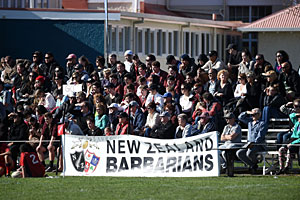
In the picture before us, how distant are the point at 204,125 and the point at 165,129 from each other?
949 mm

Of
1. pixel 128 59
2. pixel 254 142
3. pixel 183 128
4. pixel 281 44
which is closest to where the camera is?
pixel 254 142

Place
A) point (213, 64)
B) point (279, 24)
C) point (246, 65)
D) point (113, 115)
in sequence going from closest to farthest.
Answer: point (113, 115)
point (246, 65)
point (213, 64)
point (279, 24)

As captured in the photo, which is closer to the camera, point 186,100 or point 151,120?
point 151,120

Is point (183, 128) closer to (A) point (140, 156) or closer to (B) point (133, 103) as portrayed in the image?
(A) point (140, 156)

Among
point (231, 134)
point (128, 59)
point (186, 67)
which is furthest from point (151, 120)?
point (128, 59)

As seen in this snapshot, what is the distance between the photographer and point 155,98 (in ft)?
67.6

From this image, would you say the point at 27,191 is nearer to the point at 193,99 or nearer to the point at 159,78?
the point at 193,99

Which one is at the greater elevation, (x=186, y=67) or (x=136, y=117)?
(x=186, y=67)

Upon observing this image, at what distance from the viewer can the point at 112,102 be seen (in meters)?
21.3

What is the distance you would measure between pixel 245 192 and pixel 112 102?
7.18 m

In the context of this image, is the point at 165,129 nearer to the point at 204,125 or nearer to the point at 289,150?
the point at 204,125

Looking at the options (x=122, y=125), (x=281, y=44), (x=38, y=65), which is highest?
(x=281, y=44)

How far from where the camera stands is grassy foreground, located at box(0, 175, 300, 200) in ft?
48.3

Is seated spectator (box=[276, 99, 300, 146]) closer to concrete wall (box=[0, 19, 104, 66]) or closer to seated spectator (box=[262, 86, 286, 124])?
seated spectator (box=[262, 86, 286, 124])
